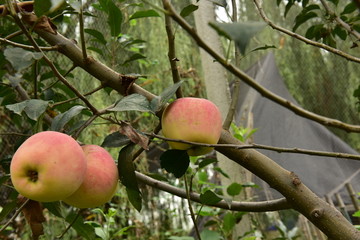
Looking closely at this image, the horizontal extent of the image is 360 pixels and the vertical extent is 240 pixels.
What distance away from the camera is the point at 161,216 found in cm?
270

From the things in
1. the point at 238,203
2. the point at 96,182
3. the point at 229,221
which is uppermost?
the point at 96,182

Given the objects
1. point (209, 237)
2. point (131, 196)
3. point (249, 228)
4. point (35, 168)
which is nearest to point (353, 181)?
point (249, 228)

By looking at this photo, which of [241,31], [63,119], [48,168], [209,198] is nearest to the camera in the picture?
[241,31]

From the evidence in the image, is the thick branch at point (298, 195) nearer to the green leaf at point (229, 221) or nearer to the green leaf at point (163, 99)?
the green leaf at point (163, 99)

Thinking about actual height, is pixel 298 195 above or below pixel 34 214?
above

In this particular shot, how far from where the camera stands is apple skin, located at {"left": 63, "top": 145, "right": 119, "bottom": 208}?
17.1 inches

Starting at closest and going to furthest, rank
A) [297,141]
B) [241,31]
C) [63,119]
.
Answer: [241,31] → [63,119] → [297,141]

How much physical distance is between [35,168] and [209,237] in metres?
0.57

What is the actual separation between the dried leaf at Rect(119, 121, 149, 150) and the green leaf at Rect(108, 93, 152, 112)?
0.02m

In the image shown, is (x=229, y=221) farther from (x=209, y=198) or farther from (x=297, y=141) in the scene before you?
(x=297, y=141)

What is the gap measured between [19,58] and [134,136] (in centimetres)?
15

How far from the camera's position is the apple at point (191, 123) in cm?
47

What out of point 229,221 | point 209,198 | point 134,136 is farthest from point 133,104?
point 229,221

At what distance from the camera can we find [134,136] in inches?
18.2
